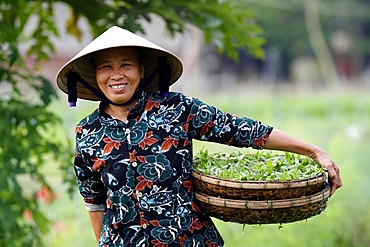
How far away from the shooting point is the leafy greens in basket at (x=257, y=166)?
231 centimetres

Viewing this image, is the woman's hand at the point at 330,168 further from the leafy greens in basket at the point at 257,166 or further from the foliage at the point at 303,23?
the foliage at the point at 303,23

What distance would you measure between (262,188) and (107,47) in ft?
2.10

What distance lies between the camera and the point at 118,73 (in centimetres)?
239

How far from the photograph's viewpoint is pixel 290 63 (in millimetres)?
28594

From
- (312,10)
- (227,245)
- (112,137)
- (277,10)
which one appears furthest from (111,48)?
(277,10)

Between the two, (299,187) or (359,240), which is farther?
(359,240)

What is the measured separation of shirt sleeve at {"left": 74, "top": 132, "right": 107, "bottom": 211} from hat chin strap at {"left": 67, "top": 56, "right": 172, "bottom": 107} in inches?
7.5

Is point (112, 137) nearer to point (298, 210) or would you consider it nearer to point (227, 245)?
point (298, 210)

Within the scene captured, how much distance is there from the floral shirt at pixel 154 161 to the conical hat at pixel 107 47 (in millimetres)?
124

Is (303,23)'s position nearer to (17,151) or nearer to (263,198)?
(17,151)

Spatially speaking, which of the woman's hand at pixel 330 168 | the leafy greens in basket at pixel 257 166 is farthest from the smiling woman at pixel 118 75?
the woman's hand at pixel 330 168

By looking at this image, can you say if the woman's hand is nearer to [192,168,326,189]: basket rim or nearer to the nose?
[192,168,326,189]: basket rim

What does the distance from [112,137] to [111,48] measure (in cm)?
28

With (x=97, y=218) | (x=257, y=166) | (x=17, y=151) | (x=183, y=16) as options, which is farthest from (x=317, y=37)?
(x=257, y=166)
